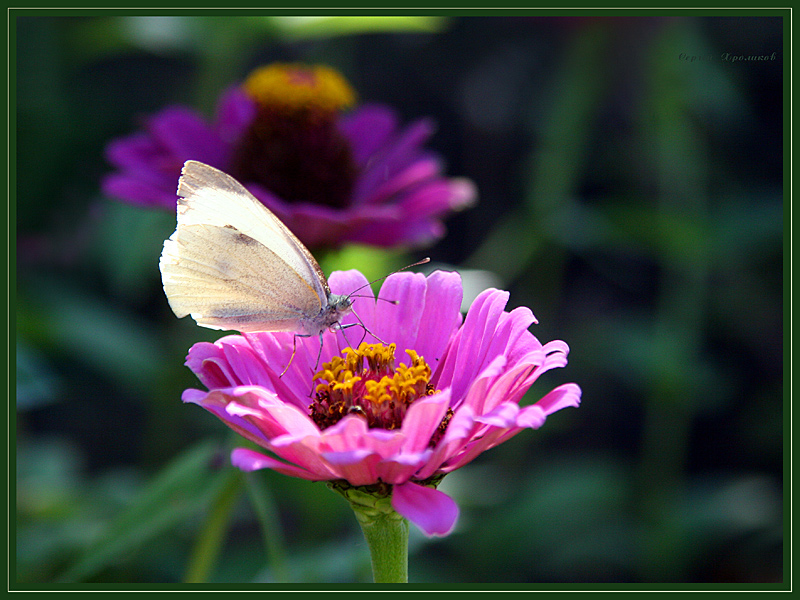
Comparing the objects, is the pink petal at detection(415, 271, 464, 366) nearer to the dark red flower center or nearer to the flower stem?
the flower stem

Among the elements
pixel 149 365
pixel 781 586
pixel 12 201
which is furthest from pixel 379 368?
pixel 149 365

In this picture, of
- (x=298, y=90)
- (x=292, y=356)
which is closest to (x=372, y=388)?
(x=292, y=356)

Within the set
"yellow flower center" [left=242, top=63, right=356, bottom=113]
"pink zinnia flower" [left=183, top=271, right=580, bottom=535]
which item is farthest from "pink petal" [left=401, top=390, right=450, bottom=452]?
"yellow flower center" [left=242, top=63, right=356, bottom=113]

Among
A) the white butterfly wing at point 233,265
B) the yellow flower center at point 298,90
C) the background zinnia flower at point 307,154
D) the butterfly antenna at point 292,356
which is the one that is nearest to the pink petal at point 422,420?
the butterfly antenna at point 292,356

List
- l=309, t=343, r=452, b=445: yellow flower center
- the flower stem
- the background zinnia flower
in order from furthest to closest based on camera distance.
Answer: the background zinnia flower → l=309, t=343, r=452, b=445: yellow flower center → the flower stem

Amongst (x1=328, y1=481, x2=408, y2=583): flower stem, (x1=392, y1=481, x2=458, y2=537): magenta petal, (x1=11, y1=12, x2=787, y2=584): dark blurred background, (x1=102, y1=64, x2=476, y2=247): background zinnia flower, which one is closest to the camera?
(x1=392, y1=481, x2=458, y2=537): magenta petal

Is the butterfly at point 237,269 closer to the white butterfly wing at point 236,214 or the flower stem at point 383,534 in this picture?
the white butterfly wing at point 236,214

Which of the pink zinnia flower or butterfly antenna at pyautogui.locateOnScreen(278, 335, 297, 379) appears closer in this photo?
the pink zinnia flower

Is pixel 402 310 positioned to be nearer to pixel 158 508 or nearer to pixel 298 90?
pixel 158 508
